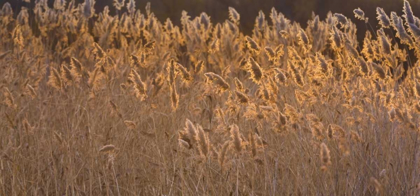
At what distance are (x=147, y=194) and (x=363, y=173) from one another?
0.94 m

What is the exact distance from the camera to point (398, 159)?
282 cm

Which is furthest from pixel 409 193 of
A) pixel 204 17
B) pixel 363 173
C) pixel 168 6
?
pixel 168 6

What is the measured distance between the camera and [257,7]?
8609mm

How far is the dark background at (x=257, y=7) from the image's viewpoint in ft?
26.5

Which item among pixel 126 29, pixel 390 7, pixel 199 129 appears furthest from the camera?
pixel 390 7

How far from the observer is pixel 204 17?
5.07 metres

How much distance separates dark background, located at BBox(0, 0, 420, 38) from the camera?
8070mm

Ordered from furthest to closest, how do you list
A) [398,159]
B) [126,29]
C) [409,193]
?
[126,29], [398,159], [409,193]

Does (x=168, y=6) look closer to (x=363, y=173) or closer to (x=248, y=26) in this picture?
(x=248, y=26)

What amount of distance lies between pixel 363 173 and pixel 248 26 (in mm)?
5852

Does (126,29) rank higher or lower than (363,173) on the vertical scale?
higher

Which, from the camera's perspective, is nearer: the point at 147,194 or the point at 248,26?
the point at 147,194

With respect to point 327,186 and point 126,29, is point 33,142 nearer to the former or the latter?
point 327,186

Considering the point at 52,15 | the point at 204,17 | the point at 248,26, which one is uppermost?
the point at 248,26
